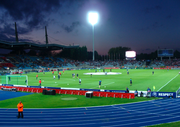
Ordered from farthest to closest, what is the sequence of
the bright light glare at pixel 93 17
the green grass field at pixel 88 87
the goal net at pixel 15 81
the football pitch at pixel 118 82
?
the bright light glare at pixel 93 17
the goal net at pixel 15 81
the football pitch at pixel 118 82
the green grass field at pixel 88 87

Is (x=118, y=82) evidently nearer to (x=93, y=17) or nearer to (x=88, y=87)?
(x=88, y=87)

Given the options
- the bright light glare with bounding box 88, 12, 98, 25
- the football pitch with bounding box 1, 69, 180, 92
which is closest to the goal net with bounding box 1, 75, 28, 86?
the football pitch with bounding box 1, 69, 180, 92

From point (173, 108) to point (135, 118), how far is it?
5.21 meters

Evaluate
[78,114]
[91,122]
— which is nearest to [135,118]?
[91,122]

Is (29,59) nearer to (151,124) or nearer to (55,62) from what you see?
(55,62)

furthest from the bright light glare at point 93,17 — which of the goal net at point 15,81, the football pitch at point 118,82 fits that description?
the goal net at point 15,81

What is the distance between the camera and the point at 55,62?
103 metres

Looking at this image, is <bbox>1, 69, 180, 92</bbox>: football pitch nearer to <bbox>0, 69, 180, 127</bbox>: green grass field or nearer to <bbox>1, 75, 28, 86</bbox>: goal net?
<bbox>0, 69, 180, 127</bbox>: green grass field

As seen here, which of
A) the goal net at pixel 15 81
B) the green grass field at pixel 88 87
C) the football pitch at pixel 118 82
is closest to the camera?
the green grass field at pixel 88 87

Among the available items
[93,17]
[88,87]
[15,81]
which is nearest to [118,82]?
[88,87]

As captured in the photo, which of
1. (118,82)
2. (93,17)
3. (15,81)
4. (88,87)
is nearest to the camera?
(88,87)

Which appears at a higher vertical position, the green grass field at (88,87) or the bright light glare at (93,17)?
the bright light glare at (93,17)

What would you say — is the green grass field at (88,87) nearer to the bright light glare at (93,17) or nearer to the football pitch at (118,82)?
the football pitch at (118,82)

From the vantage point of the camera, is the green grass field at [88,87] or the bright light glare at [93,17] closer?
the green grass field at [88,87]
